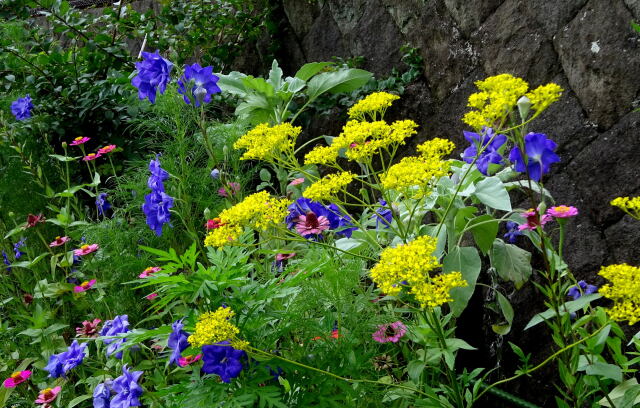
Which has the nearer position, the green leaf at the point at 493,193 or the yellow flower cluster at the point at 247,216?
the yellow flower cluster at the point at 247,216

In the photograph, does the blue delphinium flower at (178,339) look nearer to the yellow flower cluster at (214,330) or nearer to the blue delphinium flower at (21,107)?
the yellow flower cluster at (214,330)

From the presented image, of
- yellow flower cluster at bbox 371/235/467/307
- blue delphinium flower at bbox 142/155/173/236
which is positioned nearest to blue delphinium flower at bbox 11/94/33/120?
blue delphinium flower at bbox 142/155/173/236

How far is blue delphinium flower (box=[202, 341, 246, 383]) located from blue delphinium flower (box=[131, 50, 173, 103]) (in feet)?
3.89

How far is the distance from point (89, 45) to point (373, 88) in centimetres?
187

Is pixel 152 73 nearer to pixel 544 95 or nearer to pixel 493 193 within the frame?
pixel 493 193

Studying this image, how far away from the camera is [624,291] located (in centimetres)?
117

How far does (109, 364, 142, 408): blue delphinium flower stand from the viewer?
1.79 metres

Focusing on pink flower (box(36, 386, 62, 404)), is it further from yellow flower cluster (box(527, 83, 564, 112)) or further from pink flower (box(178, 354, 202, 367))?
yellow flower cluster (box(527, 83, 564, 112))

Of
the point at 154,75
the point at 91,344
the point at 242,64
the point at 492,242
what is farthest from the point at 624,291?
the point at 242,64

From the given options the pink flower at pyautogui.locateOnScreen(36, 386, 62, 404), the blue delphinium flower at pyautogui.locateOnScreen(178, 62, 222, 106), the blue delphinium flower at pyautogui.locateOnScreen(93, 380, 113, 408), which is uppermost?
the blue delphinium flower at pyautogui.locateOnScreen(178, 62, 222, 106)

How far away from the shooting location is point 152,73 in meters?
2.39

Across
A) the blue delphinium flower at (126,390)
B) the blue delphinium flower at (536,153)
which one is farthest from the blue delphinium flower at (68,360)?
the blue delphinium flower at (536,153)

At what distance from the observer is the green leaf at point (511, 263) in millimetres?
1972

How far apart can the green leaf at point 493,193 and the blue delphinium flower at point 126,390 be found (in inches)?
42.1
